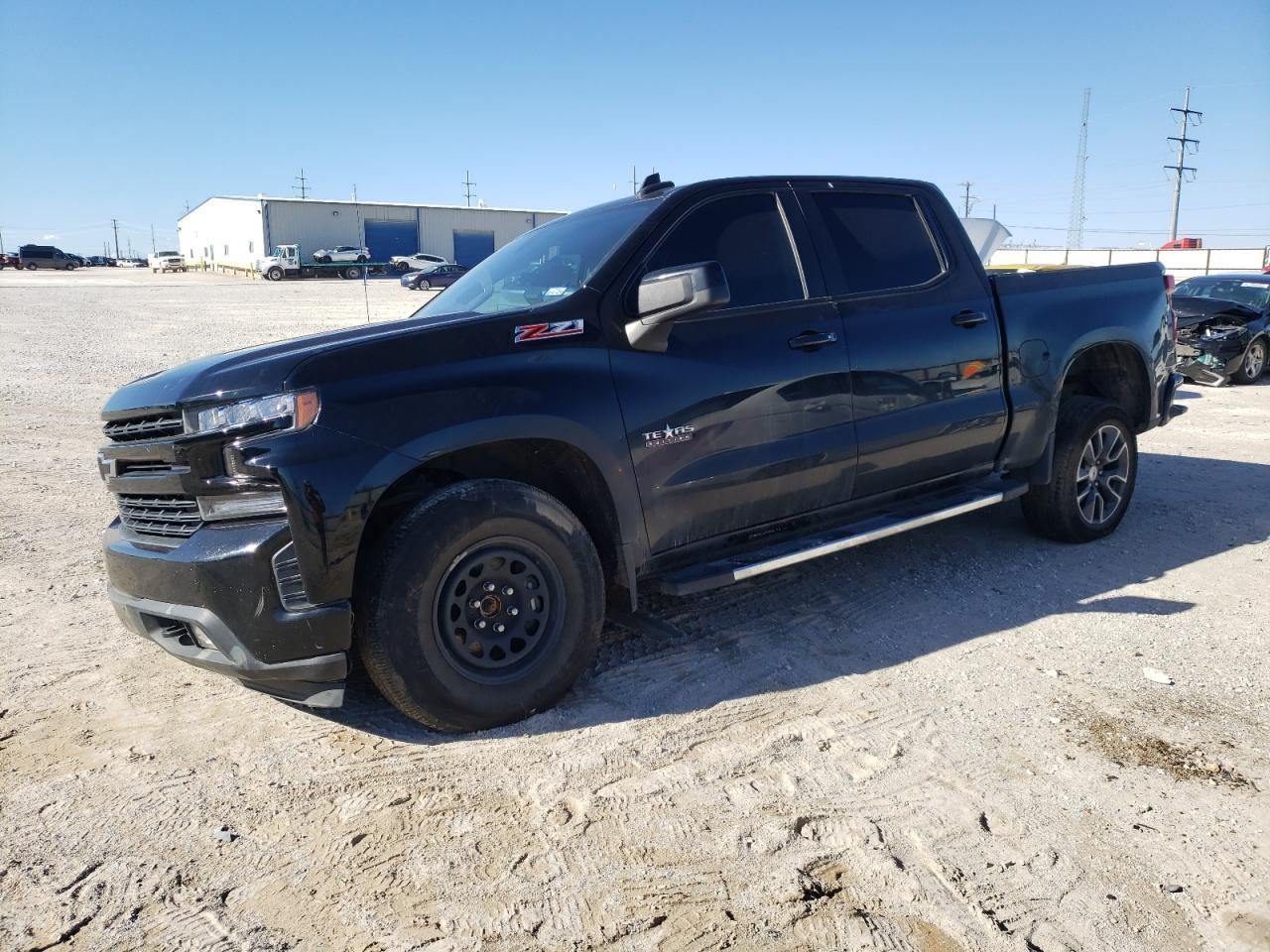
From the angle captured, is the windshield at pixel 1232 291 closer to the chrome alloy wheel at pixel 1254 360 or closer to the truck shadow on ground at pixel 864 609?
the chrome alloy wheel at pixel 1254 360

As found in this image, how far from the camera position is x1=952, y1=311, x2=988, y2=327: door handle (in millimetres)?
4863

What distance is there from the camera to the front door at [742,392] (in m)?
3.80

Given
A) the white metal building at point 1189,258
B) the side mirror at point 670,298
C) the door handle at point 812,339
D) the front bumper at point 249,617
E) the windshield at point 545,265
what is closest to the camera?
the front bumper at point 249,617

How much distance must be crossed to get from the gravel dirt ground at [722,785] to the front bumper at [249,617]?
379 mm

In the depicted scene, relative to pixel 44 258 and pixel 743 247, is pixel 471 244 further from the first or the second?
pixel 743 247

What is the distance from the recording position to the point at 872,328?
4.50 m

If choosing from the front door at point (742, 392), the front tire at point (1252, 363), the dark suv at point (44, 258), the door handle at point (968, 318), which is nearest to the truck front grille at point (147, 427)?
the front door at point (742, 392)

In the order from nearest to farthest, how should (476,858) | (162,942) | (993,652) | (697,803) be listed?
(162,942), (476,858), (697,803), (993,652)

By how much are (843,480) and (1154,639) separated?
5.39ft

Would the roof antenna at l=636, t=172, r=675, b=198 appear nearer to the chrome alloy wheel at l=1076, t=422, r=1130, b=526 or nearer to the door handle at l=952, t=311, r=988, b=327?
the door handle at l=952, t=311, r=988, b=327

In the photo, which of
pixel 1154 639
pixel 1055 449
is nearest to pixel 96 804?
pixel 1154 639

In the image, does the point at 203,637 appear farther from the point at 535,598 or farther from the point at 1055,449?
the point at 1055,449

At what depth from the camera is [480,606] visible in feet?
11.3

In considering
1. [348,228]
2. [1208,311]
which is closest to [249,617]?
[1208,311]
